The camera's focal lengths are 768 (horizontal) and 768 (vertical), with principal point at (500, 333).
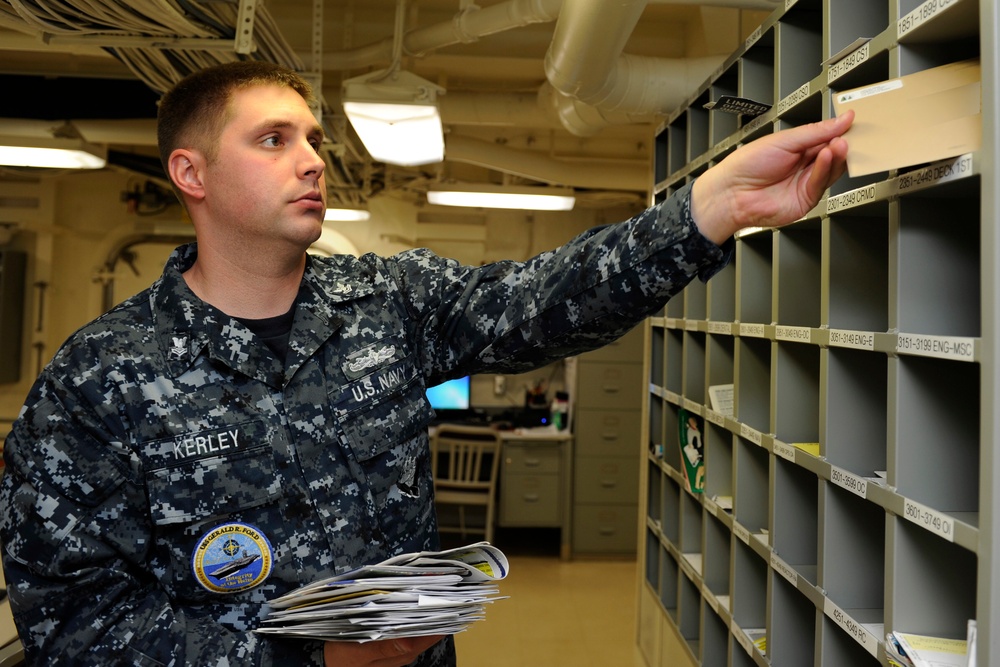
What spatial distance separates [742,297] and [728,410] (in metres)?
0.34

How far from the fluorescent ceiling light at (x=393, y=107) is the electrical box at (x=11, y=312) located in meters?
4.28

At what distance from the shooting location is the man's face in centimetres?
131

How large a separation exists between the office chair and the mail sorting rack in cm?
315

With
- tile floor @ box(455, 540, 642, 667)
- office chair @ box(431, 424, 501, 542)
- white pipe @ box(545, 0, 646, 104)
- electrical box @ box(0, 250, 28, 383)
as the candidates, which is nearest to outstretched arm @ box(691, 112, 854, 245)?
white pipe @ box(545, 0, 646, 104)

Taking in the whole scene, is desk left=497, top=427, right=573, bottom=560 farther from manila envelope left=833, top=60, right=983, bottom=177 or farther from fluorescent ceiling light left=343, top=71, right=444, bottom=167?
manila envelope left=833, top=60, right=983, bottom=177

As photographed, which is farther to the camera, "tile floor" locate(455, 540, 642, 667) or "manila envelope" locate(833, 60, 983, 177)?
"tile floor" locate(455, 540, 642, 667)

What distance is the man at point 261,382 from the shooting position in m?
1.13

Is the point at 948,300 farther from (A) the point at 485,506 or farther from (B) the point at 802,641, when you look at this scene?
(A) the point at 485,506

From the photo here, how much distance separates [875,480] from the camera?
4.11 ft

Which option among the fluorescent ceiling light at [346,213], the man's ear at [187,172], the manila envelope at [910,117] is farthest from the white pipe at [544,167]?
the manila envelope at [910,117]

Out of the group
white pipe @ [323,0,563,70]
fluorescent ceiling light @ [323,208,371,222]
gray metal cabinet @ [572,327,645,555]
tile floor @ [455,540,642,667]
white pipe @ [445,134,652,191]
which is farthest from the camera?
gray metal cabinet @ [572,327,645,555]

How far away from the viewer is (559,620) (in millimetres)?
4402

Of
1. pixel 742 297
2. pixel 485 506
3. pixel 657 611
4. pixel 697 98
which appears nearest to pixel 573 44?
pixel 697 98

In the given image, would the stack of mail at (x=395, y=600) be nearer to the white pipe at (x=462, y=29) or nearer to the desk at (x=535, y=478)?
the white pipe at (x=462, y=29)
